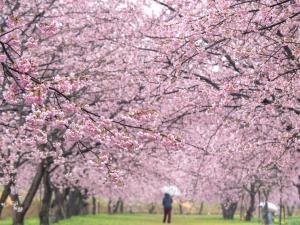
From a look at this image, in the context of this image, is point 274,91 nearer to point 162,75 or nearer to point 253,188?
point 162,75

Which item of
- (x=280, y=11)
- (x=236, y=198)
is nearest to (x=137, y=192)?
(x=236, y=198)

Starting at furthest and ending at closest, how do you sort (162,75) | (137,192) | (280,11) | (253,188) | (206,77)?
(137,192)
(253,188)
(206,77)
(162,75)
(280,11)

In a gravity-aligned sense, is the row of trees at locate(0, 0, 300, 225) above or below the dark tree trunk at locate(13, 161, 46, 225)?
above

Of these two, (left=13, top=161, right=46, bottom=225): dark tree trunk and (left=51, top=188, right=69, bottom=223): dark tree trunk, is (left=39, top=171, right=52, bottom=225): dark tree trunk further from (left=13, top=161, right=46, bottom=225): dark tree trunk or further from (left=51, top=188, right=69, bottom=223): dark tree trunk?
(left=51, top=188, right=69, bottom=223): dark tree trunk

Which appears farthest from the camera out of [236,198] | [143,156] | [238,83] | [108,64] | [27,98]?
[236,198]

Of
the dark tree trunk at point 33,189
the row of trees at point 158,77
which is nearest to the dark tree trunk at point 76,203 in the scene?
the dark tree trunk at point 33,189

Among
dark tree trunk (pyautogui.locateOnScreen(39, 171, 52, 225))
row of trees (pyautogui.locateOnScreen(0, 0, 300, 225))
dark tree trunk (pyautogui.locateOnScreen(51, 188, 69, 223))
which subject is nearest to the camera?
row of trees (pyautogui.locateOnScreen(0, 0, 300, 225))

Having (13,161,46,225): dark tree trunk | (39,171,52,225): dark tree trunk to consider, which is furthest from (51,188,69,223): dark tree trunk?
(13,161,46,225): dark tree trunk

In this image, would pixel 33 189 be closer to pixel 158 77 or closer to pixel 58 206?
pixel 158 77

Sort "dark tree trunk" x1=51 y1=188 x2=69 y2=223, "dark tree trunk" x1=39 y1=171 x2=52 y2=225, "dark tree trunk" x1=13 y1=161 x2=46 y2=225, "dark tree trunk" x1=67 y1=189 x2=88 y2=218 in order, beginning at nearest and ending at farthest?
"dark tree trunk" x1=13 y1=161 x2=46 y2=225 < "dark tree trunk" x1=39 y1=171 x2=52 y2=225 < "dark tree trunk" x1=51 y1=188 x2=69 y2=223 < "dark tree trunk" x1=67 y1=189 x2=88 y2=218

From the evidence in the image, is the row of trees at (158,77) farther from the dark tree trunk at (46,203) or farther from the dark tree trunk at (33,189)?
the dark tree trunk at (46,203)

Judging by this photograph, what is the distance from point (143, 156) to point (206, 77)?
5.52 m

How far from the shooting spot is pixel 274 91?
11.5 m

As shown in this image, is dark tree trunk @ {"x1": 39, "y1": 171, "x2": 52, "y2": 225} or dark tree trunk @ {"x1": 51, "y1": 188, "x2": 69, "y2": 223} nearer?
dark tree trunk @ {"x1": 39, "y1": 171, "x2": 52, "y2": 225}
